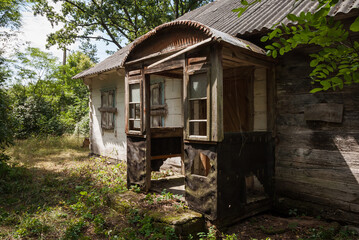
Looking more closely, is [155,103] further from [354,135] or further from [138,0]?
[138,0]

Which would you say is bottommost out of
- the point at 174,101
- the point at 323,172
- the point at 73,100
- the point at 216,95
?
the point at 323,172

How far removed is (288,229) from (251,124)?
1945mm

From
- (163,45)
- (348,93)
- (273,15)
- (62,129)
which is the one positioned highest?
(273,15)

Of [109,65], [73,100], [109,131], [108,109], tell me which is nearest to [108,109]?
[108,109]

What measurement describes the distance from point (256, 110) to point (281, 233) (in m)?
2.20

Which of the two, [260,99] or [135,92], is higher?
[135,92]

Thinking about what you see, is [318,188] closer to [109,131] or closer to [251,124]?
[251,124]

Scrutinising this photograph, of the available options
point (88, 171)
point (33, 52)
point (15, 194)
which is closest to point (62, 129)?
point (33, 52)

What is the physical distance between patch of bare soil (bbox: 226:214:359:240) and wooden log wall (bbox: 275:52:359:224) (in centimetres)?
30

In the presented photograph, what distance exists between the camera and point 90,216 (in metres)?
4.34

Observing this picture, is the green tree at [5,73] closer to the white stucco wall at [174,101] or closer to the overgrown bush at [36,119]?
the white stucco wall at [174,101]

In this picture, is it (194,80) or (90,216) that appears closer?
(194,80)

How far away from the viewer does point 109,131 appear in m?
9.28

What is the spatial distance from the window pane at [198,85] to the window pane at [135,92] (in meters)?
1.56
